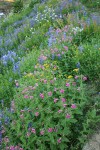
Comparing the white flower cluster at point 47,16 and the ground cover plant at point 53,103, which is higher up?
the ground cover plant at point 53,103

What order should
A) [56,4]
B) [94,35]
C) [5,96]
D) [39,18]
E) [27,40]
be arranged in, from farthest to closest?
[56,4] < [39,18] < [27,40] < [94,35] < [5,96]

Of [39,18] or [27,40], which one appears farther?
[39,18]

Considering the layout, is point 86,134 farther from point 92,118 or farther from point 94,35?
point 94,35

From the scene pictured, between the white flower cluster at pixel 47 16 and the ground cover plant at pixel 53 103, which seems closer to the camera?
the ground cover plant at pixel 53 103

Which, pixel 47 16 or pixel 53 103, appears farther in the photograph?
pixel 47 16

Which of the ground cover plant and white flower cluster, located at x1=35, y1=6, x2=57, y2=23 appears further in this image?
white flower cluster, located at x1=35, y1=6, x2=57, y2=23

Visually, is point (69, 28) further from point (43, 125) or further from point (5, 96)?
point (43, 125)

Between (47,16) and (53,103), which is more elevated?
(53,103)

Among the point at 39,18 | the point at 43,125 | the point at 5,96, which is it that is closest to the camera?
the point at 43,125

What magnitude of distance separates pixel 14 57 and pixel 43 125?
3162 millimetres

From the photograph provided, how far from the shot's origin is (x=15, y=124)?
406cm

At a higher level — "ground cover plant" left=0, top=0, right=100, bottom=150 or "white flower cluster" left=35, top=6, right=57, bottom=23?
"ground cover plant" left=0, top=0, right=100, bottom=150

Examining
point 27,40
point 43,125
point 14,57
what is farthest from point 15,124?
point 27,40

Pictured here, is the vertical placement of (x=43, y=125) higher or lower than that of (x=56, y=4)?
higher
